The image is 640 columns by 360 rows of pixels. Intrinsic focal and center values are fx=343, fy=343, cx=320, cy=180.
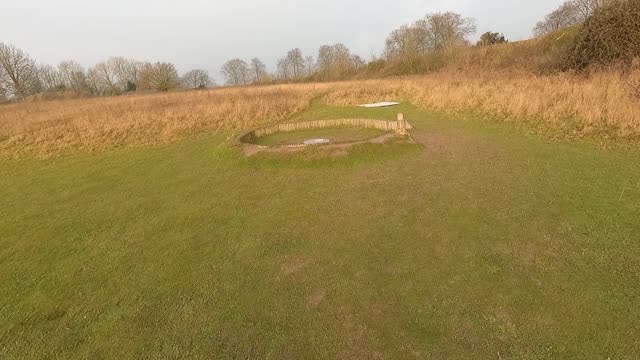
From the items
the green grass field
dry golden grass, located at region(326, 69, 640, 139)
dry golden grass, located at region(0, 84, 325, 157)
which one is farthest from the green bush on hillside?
dry golden grass, located at region(0, 84, 325, 157)

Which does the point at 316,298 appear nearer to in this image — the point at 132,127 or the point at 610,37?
the point at 132,127

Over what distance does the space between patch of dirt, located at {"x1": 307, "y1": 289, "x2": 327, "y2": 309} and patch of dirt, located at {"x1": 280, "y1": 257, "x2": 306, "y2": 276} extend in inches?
20.1

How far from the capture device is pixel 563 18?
50438 mm

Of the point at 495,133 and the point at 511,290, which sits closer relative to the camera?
the point at 511,290

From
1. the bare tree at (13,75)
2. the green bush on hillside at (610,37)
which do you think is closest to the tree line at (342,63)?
the bare tree at (13,75)

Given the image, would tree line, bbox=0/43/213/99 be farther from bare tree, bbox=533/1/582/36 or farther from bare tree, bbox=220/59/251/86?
bare tree, bbox=533/1/582/36

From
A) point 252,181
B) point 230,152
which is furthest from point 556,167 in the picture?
point 230,152

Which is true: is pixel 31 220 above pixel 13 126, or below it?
below

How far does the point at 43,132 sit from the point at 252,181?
13260mm

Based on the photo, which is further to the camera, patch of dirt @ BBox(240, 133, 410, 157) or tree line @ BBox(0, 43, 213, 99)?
tree line @ BBox(0, 43, 213, 99)

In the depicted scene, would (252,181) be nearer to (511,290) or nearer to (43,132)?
(511,290)

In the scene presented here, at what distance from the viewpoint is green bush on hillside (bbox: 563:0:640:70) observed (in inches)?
537

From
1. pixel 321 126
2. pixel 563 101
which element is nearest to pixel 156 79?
pixel 321 126

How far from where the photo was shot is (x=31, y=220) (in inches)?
249
